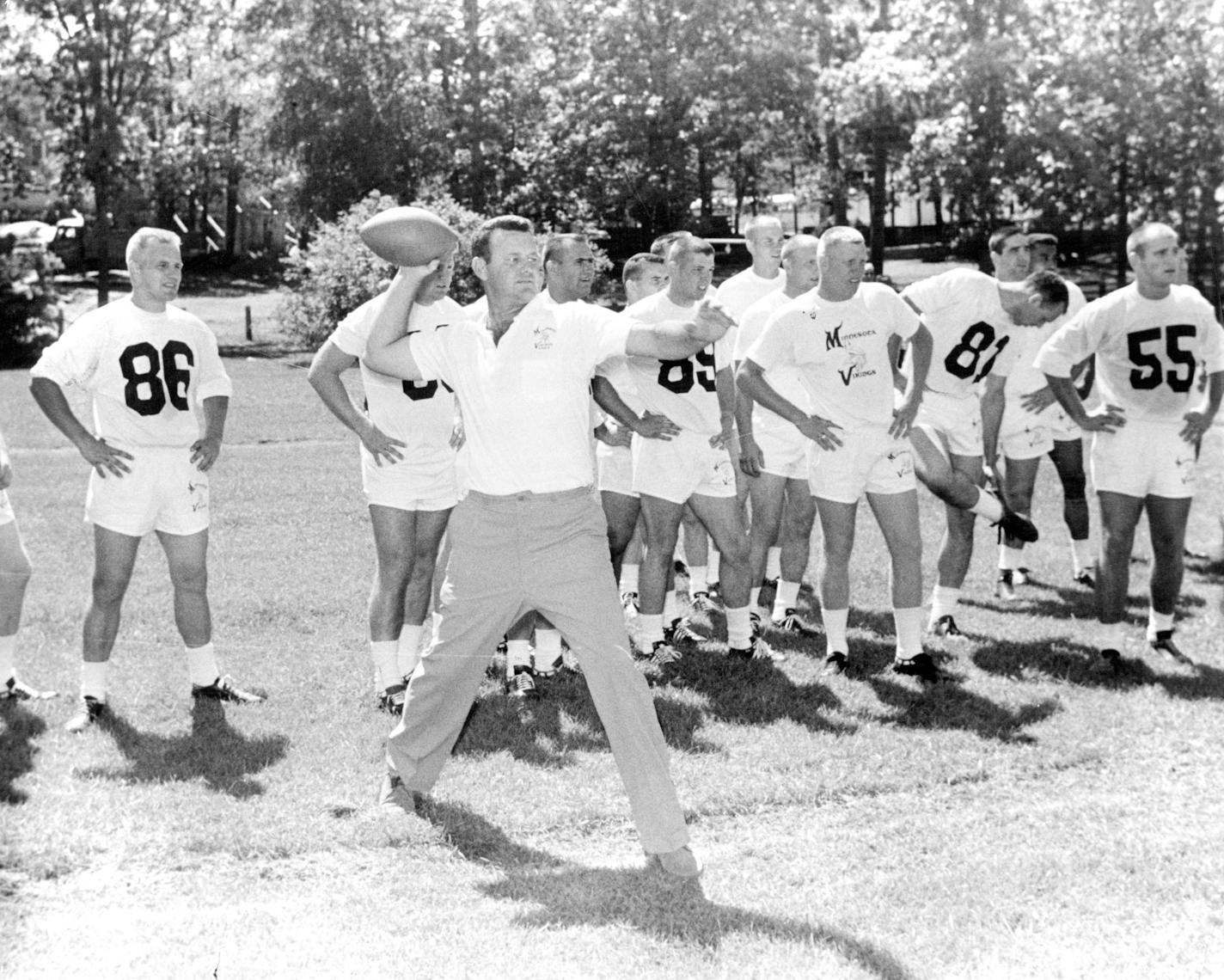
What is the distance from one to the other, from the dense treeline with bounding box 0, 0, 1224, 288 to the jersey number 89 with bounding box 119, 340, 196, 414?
2947cm

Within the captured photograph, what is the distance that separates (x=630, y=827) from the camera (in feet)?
19.3

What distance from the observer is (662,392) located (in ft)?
27.0

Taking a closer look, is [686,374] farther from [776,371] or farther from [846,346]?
[776,371]

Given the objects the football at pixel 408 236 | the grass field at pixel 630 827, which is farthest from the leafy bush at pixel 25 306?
the football at pixel 408 236

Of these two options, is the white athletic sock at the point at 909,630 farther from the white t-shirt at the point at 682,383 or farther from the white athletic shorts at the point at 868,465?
the white t-shirt at the point at 682,383

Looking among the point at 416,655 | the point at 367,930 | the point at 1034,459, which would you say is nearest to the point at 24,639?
the point at 416,655

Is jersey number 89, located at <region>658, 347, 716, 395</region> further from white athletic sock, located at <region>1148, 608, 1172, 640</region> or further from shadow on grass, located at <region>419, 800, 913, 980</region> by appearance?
shadow on grass, located at <region>419, 800, 913, 980</region>

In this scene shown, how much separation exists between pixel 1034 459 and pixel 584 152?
1146 inches

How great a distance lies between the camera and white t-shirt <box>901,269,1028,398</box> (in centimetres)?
883

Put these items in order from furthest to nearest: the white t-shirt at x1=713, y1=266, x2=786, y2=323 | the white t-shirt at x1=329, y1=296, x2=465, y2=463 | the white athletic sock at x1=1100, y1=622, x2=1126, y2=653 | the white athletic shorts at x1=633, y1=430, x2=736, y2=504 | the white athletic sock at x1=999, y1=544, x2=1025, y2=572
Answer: the white athletic sock at x1=999, y1=544, x2=1025, y2=572, the white t-shirt at x1=713, y1=266, x2=786, y2=323, the white athletic sock at x1=1100, y1=622, x2=1126, y2=653, the white athletic shorts at x1=633, y1=430, x2=736, y2=504, the white t-shirt at x1=329, y1=296, x2=465, y2=463

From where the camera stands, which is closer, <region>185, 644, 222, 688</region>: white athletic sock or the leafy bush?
<region>185, 644, 222, 688</region>: white athletic sock

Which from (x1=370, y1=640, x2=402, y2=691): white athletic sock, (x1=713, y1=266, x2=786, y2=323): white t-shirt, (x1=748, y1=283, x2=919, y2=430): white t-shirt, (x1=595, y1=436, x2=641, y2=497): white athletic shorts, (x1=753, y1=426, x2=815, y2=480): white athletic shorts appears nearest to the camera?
(x1=370, y1=640, x2=402, y2=691): white athletic sock

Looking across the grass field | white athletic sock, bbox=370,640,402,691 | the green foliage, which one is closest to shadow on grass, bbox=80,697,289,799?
the grass field

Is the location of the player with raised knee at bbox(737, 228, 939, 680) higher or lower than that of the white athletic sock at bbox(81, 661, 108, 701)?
higher
